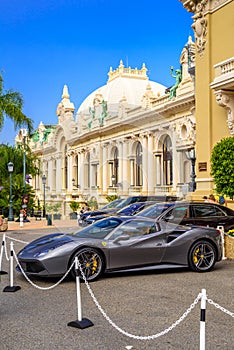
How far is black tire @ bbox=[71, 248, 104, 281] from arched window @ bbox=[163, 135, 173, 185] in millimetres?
29696

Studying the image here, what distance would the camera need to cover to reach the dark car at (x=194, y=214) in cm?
1402

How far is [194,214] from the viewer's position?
579 inches

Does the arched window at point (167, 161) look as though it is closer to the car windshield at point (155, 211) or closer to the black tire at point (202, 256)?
the car windshield at point (155, 211)

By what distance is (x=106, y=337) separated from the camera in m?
6.13

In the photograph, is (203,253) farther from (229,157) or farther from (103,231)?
(229,157)

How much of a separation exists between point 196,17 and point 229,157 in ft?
28.4

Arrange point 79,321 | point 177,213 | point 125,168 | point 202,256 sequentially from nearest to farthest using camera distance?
1. point 79,321
2. point 202,256
3. point 177,213
4. point 125,168

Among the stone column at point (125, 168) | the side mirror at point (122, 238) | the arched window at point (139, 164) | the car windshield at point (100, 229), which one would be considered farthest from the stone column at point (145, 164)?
the side mirror at point (122, 238)

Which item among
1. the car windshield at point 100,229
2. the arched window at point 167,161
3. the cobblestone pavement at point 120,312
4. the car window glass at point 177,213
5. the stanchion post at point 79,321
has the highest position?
the arched window at point 167,161

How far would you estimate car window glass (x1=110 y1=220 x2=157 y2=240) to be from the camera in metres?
10.5

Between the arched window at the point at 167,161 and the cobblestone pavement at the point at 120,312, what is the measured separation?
28862 mm

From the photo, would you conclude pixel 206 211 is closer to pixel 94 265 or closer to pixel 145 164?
pixel 94 265

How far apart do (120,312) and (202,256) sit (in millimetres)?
4195

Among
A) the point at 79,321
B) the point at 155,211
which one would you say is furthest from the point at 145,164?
the point at 79,321
